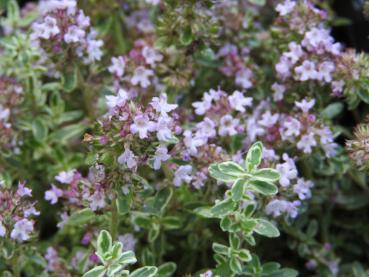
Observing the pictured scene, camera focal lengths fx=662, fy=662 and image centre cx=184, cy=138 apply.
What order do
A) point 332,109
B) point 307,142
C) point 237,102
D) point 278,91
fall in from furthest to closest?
point 332,109, point 278,91, point 237,102, point 307,142

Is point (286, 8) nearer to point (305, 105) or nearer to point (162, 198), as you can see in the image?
point (305, 105)

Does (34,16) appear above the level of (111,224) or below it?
above

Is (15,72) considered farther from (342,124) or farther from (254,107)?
(342,124)

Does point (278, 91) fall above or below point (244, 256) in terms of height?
above

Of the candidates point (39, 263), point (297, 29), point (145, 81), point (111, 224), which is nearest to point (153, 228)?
point (111, 224)

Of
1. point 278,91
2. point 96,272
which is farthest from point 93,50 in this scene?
point 96,272

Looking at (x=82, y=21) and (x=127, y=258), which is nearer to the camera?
(x=127, y=258)
